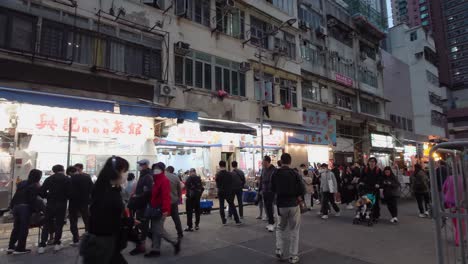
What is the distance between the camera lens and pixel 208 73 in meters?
16.1

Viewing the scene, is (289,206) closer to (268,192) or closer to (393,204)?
(268,192)

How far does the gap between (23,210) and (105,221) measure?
4399 millimetres

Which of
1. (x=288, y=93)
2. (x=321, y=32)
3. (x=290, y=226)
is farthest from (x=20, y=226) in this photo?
(x=321, y=32)

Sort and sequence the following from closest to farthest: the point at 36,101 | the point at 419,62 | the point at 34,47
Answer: the point at 36,101 < the point at 34,47 < the point at 419,62

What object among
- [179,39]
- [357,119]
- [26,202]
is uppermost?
[179,39]

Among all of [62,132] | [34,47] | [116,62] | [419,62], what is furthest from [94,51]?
[419,62]

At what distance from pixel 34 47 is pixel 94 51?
81.4 inches

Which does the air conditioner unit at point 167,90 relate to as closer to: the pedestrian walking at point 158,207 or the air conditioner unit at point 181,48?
the air conditioner unit at point 181,48

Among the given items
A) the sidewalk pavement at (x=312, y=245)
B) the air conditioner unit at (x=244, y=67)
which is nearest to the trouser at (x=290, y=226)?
the sidewalk pavement at (x=312, y=245)

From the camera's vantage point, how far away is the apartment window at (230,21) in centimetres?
1703

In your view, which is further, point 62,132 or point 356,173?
point 356,173

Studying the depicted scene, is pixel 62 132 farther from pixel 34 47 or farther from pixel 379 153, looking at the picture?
pixel 379 153

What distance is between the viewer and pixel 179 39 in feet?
48.6

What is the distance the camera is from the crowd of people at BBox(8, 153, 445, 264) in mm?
3523
